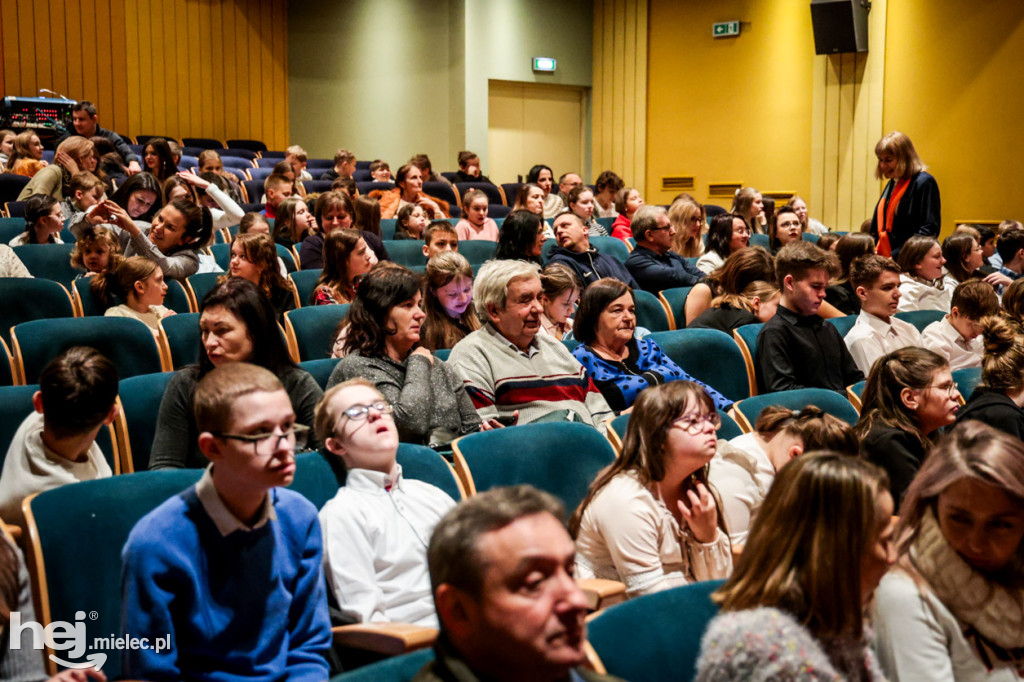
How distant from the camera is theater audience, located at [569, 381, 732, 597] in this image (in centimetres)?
208

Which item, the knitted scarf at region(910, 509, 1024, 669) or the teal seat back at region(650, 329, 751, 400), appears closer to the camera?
the knitted scarf at region(910, 509, 1024, 669)

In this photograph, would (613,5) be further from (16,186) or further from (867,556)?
(867,556)

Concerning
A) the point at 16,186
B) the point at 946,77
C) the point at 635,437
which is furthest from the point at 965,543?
the point at 946,77

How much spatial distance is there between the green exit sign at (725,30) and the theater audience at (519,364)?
8090 millimetres

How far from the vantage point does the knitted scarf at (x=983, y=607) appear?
1602 mm

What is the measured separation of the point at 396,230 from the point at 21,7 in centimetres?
634

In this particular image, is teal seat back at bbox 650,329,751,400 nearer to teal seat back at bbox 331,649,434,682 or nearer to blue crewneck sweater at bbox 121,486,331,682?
blue crewneck sweater at bbox 121,486,331,682

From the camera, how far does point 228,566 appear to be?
169 centimetres

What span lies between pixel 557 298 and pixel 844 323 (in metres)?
1.24

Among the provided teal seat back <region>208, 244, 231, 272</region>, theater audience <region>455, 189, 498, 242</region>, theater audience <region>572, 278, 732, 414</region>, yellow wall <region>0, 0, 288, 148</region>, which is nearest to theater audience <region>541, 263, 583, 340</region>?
theater audience <region>572, 278, 732, 414</region>

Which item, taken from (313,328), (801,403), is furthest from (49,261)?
(801,403)

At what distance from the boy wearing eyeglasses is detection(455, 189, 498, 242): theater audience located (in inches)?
164

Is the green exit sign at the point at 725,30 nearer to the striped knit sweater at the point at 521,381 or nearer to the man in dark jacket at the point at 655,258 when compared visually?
the man in dark jacket at the point at 655,258

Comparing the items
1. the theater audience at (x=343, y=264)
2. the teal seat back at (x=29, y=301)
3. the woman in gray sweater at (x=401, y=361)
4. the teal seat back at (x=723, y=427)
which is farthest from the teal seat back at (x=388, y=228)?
the teal seat back at (x=723, y=427)
